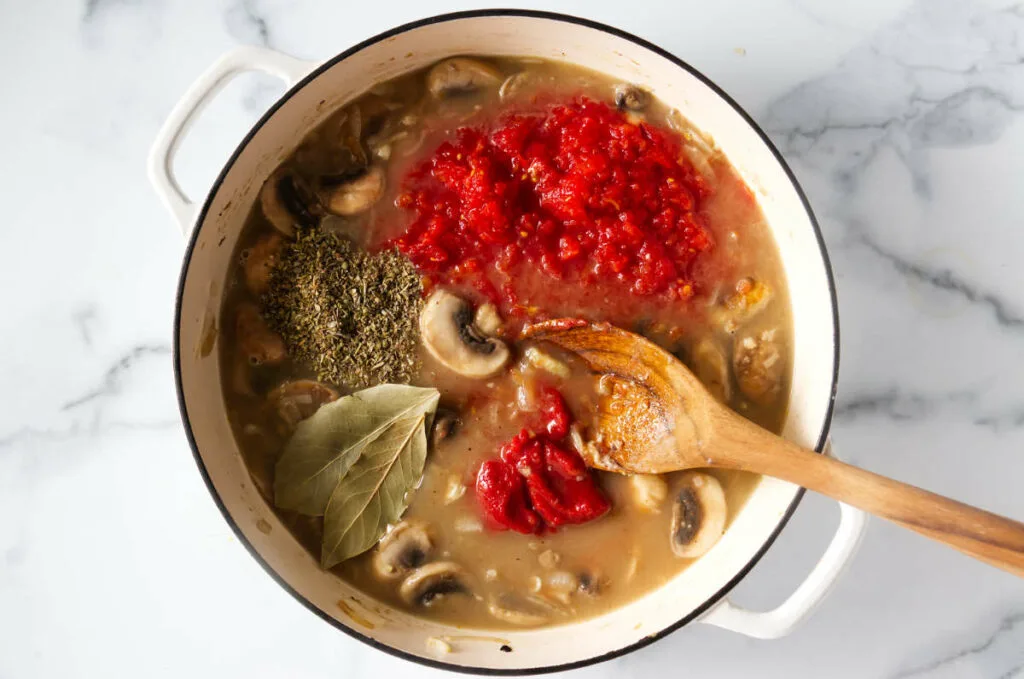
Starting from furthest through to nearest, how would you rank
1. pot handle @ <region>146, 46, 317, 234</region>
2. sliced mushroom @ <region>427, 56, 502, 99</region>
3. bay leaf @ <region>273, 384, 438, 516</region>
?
sliced mushroom @ <region>427, 56, 502, 99</region> < bay leaf @ <region>273, 384, 438, 516</region> < pot handle @ <region>146, 46, 317, 234</region>

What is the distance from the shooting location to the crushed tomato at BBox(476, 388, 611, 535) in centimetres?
241

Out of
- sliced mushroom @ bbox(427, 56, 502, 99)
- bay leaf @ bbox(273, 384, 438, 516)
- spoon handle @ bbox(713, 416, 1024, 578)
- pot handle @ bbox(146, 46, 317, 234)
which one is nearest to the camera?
spoon handle @ bbox(713, 416, 1024, 578)

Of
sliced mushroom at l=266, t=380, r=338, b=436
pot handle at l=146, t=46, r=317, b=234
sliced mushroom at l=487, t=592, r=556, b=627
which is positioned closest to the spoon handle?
sliced mushroom at l=487, t=592, r=556, b=627

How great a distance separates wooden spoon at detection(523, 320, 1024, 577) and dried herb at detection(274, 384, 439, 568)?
40cm

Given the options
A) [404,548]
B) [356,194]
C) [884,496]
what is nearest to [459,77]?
[356,194]

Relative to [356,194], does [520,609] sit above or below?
below

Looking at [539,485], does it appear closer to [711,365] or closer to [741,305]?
[711,365]

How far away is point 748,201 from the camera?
2.54 metres

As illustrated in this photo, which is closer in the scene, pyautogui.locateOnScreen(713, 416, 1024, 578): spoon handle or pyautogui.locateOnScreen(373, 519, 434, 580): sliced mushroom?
pyautogui.locateOnScreen(713, 416, 1024, 578): spoon handle

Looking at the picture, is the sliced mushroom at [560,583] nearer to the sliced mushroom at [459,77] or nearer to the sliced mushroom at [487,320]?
the sliced mushroom at [487,320]

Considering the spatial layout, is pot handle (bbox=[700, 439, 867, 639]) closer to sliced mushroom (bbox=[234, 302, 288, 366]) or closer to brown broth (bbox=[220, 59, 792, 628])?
brown broth (bbox=[220, 59, 792, 628])

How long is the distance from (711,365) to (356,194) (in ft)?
3.51

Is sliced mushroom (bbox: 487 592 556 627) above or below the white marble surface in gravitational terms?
below

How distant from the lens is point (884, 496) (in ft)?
6.64
